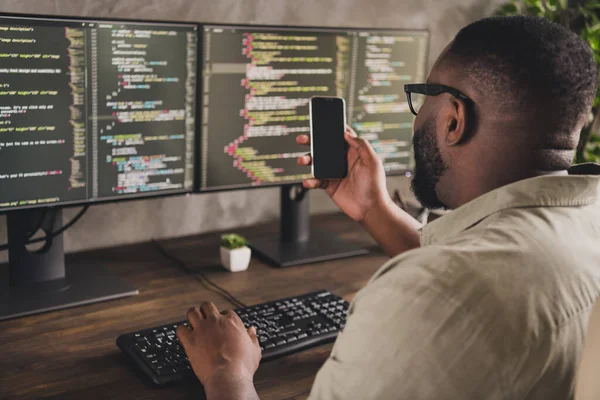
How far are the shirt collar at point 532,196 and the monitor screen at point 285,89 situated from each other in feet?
2.63

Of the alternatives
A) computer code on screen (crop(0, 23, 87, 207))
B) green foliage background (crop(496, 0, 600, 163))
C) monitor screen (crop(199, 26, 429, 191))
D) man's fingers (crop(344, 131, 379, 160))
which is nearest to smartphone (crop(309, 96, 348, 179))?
man's fingers (crop(344, 131, 379, 160))

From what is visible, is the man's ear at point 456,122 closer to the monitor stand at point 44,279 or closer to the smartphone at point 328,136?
the smartphone at point 328,136

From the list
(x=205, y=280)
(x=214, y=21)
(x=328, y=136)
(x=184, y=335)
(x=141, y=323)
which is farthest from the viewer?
(x=214, y=21)

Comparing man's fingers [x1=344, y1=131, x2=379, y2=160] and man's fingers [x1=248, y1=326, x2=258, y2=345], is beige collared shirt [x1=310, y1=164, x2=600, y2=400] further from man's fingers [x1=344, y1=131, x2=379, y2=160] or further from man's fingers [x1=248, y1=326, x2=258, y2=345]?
man's fingers [x1=344, y1=131, x2=379, y2=160]

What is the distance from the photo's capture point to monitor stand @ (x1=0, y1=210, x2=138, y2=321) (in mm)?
1458

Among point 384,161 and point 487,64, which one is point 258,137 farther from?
point 487,64

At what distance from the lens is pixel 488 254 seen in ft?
2.77

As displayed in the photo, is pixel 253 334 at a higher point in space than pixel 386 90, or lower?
lower

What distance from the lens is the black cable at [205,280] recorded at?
1.51 m

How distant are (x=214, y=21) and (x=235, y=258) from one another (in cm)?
62

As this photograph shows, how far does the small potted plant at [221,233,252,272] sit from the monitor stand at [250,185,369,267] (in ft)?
0.35

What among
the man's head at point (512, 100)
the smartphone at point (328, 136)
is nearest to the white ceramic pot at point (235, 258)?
the smartphone at point (328, 136)

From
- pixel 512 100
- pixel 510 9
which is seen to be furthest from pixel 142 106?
pixel 510 9

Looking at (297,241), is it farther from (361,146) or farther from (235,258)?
(361,146)
